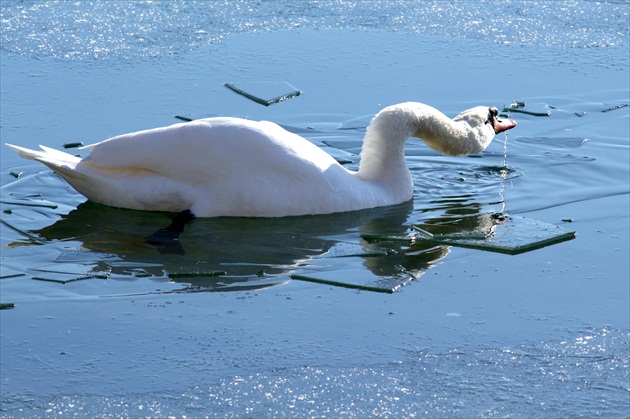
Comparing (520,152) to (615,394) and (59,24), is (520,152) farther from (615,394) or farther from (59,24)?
(59,24)

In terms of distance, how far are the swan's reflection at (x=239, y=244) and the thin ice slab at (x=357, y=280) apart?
56mm

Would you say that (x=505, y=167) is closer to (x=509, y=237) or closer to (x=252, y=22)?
(x=509, y=237)

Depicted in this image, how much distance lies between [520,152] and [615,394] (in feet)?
12.3

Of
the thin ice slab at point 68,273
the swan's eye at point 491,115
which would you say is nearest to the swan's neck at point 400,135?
the swan's eye at point 491,115

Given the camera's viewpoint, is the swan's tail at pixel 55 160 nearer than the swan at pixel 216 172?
No

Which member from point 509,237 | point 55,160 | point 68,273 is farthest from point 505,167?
point 68,273

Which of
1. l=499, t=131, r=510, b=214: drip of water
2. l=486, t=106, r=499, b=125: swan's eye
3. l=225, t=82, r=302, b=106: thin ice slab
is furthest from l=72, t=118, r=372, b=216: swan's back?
l=225, t=82, r=302, b=106: thin ice slab

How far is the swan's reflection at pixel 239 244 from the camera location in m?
5.65

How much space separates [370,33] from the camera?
10641 millimetres

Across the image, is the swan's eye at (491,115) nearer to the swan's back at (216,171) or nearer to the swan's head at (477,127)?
the swan's head at (477,127)

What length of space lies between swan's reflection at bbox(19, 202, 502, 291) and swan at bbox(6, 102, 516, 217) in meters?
0.08

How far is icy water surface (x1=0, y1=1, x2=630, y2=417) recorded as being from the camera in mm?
4371

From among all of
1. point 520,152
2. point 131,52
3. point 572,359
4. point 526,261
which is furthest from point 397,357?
point 131,52

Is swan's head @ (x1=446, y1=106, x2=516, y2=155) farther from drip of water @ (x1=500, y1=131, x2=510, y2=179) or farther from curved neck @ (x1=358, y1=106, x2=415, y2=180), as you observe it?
curved neck @ (x1=358, y1=106, x2=415, y2=180)
